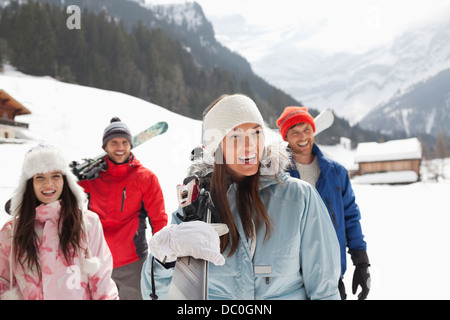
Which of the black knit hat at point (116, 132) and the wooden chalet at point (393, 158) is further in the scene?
the wooden chalet at point (393, 158)

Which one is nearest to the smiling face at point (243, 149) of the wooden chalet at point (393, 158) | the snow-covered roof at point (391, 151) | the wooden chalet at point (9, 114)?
the wooden chalet at point (9, 114)

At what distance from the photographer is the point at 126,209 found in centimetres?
327

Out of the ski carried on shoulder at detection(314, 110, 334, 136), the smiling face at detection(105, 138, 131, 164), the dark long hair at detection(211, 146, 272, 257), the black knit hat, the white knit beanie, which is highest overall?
the ski carried on shoulder at detection(314, 110, 334, 136)

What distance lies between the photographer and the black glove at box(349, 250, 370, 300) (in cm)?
262

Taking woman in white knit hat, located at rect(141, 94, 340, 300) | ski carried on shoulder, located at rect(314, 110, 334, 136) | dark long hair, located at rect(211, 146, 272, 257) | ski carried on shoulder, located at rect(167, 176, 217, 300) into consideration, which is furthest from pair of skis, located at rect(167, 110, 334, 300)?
ski carried on shoulder, located at rect(314, 110, 334, 136)

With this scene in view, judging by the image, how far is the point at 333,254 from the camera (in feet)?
4.83

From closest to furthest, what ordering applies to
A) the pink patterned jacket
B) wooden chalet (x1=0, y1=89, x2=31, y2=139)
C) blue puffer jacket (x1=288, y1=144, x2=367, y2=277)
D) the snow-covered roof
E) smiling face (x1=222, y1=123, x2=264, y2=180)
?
smiling face (x1=222, y1=123, x2=264, y2=180), the pink patterned jacket, blue puffer jacket (x1=288, y1=144, x2=367, y2=277), wooden chalet (x1=0, y1=89, x2=31, y2=139), the snow-covered roof

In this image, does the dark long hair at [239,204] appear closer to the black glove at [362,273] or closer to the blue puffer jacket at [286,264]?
the blue puffer jacket at [286,264]

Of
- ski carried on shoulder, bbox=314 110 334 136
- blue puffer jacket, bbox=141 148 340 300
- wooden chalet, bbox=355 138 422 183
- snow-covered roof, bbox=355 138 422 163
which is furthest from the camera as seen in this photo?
snow-covered roof, bbox=355 138 422 163

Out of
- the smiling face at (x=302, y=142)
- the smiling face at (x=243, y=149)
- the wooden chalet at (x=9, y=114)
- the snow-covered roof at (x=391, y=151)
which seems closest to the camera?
the smiling face at (x=243, y=149)

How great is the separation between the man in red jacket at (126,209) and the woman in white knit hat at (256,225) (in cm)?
182

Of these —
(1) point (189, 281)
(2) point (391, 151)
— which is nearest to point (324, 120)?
(1) point (189, 281)

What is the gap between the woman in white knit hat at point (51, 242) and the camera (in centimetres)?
193

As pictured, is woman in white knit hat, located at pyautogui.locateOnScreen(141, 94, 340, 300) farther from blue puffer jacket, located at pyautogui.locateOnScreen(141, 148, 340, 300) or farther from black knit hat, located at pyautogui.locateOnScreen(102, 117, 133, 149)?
black knit hat, located at pyautogui.locateOnScreen(102, 117, 133, 149)
